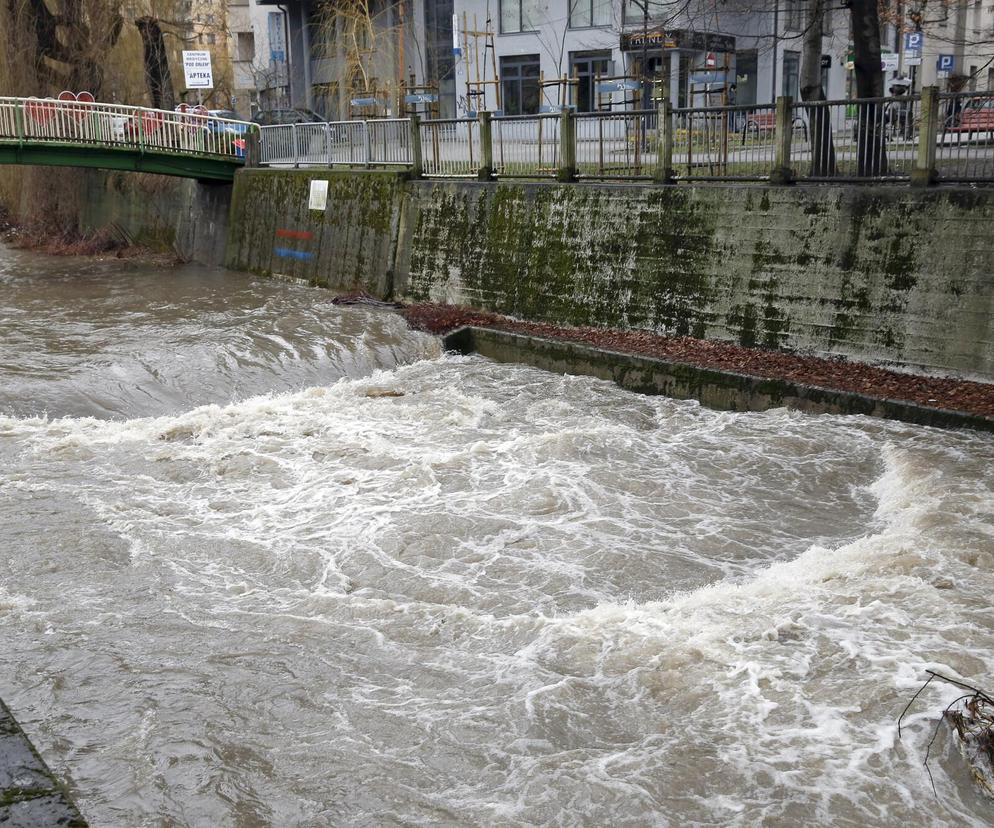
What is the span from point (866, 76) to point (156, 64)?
21.8 metres

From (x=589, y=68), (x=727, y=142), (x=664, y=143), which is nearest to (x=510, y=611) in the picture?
(x=727, y=142)

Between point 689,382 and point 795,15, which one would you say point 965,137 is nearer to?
point 689,382

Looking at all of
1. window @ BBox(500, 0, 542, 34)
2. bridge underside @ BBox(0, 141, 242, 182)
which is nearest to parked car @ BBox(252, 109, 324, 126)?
bridge underside @ BBox(0, 141, 242, 182)

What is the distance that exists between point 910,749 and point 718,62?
35359 millimetres

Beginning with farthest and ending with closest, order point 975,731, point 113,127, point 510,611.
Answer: point 113,127, point 510,611, point 975,731

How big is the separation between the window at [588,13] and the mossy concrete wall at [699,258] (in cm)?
1858

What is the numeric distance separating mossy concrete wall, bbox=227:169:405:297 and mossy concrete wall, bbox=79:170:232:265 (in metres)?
1.07

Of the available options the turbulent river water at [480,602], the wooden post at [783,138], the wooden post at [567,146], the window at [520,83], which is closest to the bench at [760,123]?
the wooden post at [783,138]

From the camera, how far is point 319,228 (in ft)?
75.2

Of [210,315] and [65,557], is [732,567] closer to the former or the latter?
[65,557]

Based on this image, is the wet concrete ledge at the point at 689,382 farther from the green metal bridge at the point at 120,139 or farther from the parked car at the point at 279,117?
the parked car at the point at 279,117

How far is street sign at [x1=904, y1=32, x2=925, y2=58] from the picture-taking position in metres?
26.4

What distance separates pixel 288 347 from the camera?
56.5ft

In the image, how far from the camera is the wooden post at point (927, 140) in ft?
45.4
